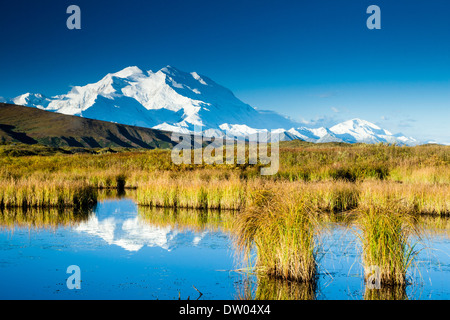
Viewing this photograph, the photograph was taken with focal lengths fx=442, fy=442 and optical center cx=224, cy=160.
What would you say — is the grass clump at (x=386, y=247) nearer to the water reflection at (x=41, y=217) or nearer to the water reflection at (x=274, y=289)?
the water reflection at (x=274, y=289)

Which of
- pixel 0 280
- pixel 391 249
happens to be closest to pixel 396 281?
pixel 391 249

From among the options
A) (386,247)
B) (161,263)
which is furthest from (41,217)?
(386,247)

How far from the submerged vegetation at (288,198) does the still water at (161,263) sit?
48 centimetres

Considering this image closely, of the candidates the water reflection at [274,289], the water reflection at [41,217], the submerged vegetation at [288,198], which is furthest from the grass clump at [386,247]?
the water reflection at [41,217]

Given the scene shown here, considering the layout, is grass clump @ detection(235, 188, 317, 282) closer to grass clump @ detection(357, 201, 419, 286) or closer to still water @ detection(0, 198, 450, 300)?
still water @ detection(0, 198, 450, 300)

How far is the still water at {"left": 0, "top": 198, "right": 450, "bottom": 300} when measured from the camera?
28.5 ft

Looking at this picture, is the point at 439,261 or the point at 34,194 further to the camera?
the point at 34,194

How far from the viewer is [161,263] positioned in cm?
1109

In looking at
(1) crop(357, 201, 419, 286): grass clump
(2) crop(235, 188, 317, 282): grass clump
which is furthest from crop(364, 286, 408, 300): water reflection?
(2) crop(235, 188, 317, 282): grass clump
